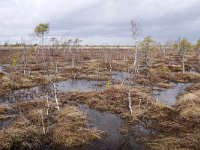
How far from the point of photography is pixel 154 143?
74.9ft

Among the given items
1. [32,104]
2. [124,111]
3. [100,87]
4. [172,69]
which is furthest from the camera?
[172,69]

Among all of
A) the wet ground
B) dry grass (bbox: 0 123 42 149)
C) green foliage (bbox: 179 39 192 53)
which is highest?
green foliage (bbox: 179 39 192 53)

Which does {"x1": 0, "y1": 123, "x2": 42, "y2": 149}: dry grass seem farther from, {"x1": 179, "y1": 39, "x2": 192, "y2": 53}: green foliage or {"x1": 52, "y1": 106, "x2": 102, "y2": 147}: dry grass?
{"x1": 179, "y1": 39, "x2": 192, "y2": 53}: green foliage

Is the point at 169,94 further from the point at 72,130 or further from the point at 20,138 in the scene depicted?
the point at 20,138

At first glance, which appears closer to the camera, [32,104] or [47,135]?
[47,135]

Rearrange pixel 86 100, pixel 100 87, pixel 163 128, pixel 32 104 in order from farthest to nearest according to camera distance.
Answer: pixel 100 87 → pixel 86 100 → pixel 32 104 → pixel 163 128

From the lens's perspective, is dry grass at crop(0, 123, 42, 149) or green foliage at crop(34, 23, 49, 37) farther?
green foliage at crop(34, 23, 49, 37)

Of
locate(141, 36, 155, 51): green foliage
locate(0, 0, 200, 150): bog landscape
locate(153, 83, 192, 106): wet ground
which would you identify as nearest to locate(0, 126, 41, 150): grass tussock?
locate(0, 0, 200, 150): bog landscape

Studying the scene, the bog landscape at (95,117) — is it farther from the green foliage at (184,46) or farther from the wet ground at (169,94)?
the green foliage at (184,46)

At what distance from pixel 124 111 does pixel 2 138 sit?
13972 mm

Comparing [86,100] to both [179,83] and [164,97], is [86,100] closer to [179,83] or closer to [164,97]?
[164,97]

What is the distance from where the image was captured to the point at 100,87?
44938 millimetres

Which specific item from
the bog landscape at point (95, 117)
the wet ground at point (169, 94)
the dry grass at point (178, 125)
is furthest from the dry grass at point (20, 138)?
the wet ground at point (169, 94)

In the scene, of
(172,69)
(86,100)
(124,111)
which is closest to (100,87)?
(86,100)
